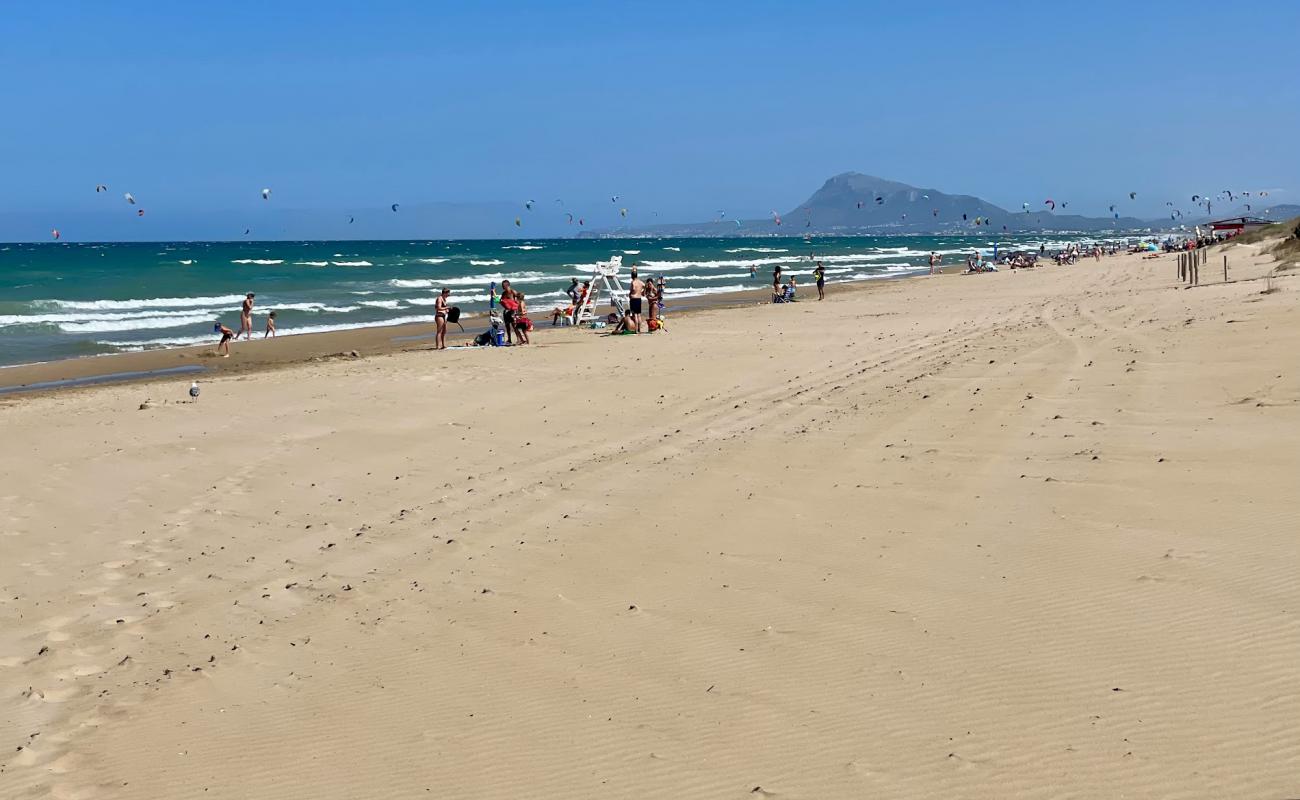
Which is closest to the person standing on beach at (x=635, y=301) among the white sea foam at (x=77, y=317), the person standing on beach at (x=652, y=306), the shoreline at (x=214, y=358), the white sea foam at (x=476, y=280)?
the person standing on beach at (x=652, y=306)

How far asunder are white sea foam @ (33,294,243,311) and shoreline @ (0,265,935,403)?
1248 cm

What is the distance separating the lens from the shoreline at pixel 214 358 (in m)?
18.3

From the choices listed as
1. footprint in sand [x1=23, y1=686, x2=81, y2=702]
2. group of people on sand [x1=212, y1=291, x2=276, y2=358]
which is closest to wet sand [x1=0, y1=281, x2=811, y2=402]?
group of people on sand [x1=212, y1=291, x2=276, y2=358]

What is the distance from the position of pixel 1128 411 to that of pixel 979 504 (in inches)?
129

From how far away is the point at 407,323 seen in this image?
29750 mm

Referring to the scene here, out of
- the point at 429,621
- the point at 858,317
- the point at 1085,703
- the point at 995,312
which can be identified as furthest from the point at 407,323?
the point at 1085,703

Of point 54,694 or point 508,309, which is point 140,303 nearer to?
point 508,309

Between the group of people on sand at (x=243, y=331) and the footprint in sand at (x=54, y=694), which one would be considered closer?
the footprint in sand at (x=54, y=694)

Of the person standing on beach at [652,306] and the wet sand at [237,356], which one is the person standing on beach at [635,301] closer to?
the person standing on beach at [652,306]

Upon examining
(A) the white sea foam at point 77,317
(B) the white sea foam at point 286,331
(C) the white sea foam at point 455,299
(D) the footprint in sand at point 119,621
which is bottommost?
(D) the footprint in sand at point 119,621

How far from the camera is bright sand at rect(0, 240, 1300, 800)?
12.8 ft

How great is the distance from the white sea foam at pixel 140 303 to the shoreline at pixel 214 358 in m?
12.5

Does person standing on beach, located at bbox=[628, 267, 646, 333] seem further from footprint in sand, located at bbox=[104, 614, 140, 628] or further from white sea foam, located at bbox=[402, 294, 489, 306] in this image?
white sea foam, located at bbox=[402, 294, 489, 306]

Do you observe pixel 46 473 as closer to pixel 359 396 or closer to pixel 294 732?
pixel 359 396
